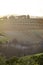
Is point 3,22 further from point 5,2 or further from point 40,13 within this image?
point 40,13

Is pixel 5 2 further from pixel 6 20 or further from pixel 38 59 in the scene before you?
pixel 38 59

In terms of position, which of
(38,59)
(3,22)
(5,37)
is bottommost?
(38,59)

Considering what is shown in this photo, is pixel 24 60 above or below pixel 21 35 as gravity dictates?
below

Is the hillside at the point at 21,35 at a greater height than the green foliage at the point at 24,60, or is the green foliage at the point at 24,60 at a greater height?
the hillside at the point at 21,35

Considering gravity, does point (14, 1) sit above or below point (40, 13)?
above

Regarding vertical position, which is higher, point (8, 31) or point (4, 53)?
point (8, 31)

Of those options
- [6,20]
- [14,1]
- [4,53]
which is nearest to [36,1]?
[14,1]

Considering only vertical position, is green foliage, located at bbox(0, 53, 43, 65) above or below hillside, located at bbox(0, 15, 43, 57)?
below

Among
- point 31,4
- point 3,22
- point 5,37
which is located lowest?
point 5,37

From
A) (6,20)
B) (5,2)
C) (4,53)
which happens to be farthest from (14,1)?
(4,53)
